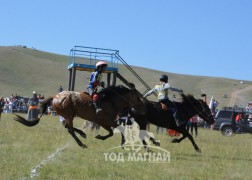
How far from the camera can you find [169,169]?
10617mm

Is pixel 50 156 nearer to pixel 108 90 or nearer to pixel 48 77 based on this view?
pixel 108 90

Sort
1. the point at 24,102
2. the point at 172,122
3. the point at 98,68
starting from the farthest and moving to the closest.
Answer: the point at 24,102, the point at 172,122, the point at 98,68

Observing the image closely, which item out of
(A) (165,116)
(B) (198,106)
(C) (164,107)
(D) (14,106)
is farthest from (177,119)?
(D) (14,106)

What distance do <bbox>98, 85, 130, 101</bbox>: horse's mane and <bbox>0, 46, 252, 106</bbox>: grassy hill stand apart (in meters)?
63.9

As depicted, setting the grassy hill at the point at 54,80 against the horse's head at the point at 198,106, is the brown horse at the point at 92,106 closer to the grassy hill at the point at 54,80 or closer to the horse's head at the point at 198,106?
the horse's head at the point at 198,106

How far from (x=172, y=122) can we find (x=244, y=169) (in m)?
3.88

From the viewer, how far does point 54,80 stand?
97938mm

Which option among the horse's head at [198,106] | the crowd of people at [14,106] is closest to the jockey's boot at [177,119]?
the horse's head at [198,106]

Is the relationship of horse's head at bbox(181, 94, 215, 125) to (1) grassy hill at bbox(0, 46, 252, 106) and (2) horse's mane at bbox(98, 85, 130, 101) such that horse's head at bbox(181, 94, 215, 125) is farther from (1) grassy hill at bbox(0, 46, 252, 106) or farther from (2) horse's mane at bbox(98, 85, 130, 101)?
(1) grassy hill at bbox(0, 46, 252, 106)

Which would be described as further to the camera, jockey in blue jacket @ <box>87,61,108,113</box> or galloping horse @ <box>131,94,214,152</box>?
galloping horse @ <box>131,94,214,152</box>

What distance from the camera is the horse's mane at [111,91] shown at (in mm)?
14059

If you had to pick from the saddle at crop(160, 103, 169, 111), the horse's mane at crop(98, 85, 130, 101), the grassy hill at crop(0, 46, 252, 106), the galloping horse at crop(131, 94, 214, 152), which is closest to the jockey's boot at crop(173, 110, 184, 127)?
the galloping horse at crop(131, 94, 214, 152)

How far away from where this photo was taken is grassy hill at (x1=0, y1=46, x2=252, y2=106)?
8819 cm

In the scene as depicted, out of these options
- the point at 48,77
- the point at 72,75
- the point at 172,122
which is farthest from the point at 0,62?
the point at 172,122
